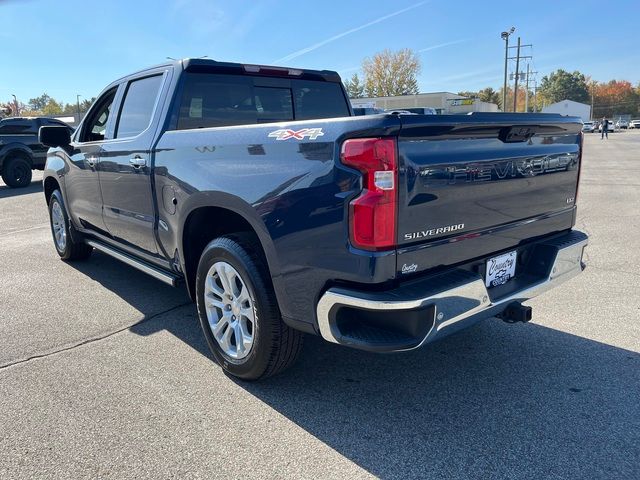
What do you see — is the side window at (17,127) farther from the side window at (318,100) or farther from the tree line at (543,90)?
the tree line at (543,90)

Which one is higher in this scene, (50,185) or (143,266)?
(50,185)

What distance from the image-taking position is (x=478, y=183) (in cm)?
263

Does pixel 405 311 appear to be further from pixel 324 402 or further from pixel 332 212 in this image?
pixel 324 402

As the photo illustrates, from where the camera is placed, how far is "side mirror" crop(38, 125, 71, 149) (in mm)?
5027

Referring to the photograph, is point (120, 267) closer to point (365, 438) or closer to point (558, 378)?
point (365, 438)

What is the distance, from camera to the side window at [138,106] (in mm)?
3968

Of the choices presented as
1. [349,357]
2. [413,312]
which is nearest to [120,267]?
[349,357]

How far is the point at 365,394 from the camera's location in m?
3.03

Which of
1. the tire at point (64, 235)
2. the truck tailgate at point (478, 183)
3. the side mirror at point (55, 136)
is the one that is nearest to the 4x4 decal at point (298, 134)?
the truck tailgate at point (478, 183)

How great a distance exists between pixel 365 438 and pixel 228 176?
1.60m

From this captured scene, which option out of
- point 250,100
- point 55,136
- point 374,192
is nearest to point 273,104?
point 250,100

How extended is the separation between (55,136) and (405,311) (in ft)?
14.3

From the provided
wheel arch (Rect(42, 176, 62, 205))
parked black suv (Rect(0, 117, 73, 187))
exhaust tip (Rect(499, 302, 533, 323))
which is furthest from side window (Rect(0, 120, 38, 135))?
exhaust tip (Rect(499, 302, 533, 323))

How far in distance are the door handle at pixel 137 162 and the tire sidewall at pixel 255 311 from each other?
0.99m
